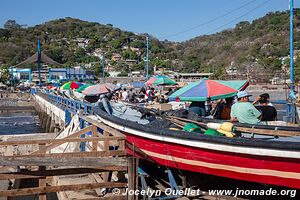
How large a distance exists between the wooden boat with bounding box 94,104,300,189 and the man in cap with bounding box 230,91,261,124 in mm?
1492

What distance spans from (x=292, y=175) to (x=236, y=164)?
0.93 metres

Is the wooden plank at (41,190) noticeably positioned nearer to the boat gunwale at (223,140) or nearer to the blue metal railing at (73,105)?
the boat gunwale at (223,140)

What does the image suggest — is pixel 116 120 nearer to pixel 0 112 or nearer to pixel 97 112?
pixel 97 112

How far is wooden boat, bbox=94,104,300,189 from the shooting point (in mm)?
5871

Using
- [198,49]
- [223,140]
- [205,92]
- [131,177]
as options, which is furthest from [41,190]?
[198,49]

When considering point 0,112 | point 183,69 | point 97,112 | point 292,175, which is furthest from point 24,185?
point 183,69

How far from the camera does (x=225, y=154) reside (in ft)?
21.3

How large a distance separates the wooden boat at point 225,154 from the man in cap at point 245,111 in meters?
1.49

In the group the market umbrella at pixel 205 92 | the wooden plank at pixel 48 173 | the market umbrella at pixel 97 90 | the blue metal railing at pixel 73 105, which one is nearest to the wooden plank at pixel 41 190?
the wooden plank at pixel 48 173

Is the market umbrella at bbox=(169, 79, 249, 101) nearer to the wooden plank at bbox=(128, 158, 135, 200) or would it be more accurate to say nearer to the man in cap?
the man in cap

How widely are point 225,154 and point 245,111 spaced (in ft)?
6.45

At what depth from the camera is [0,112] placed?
41.7 m

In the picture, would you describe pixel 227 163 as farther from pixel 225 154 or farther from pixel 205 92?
pixel 205 92

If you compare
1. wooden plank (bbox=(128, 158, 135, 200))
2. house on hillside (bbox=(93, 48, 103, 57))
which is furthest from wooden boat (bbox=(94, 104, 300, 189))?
house on hillside (bbox=(93, 48, 103, 57))
